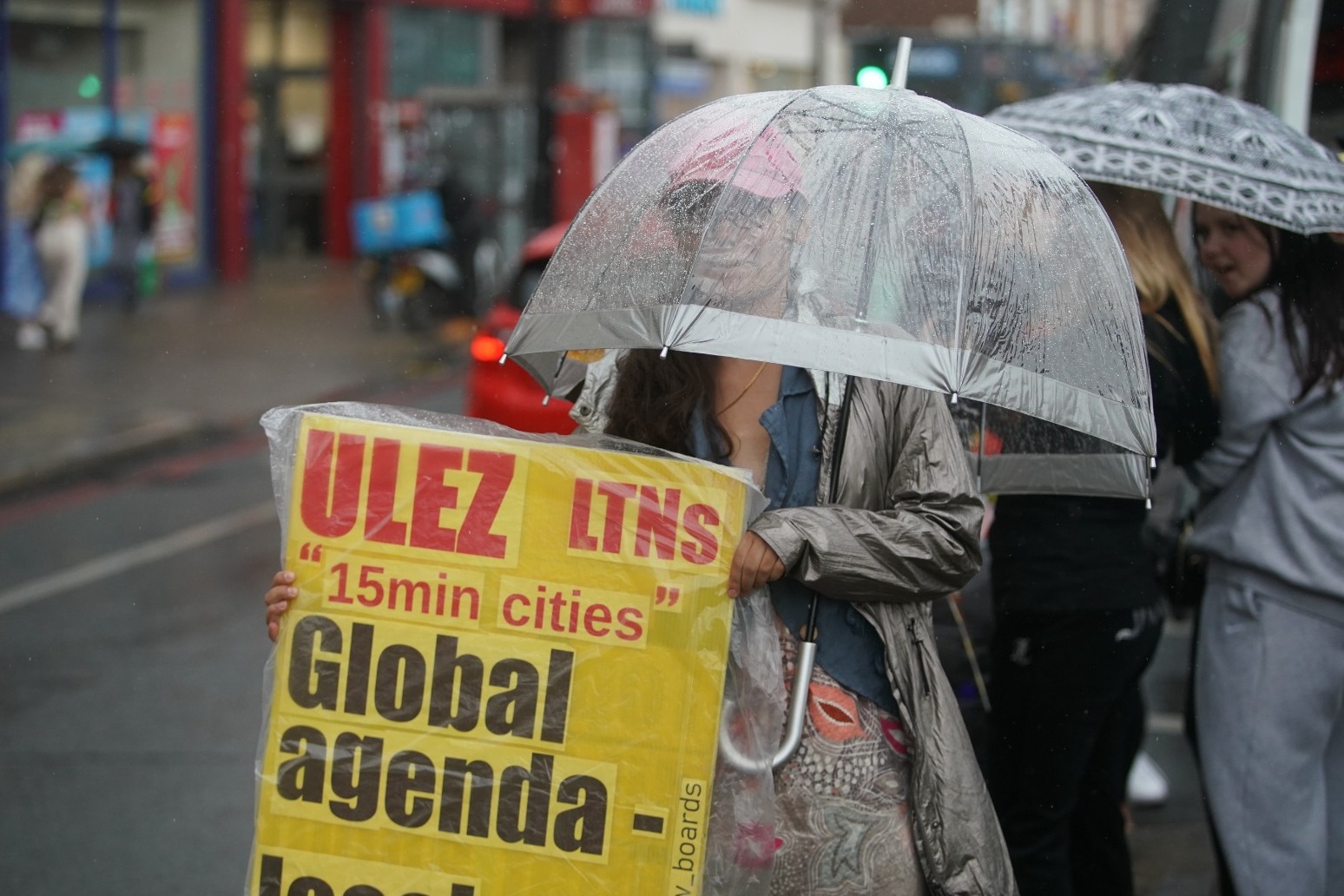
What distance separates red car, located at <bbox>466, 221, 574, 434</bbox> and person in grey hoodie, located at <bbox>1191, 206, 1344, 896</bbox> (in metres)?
3.07

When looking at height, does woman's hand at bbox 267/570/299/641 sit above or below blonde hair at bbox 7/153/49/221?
above

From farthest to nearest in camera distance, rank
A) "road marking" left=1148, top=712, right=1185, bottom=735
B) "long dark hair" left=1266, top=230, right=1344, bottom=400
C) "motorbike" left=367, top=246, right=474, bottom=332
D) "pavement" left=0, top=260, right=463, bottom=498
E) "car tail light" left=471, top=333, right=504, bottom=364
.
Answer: "motorbike" left=367, top=246, right=474, bottom=332
"pavement" left=0, top=260, right=463, bottom=498
"car tail light" left=471, top=333, right=504, bottom=364
"road marking" left=1148, top=712, right=1185, bottom=735
"long dark hair" left=1266, top=230, right=1344, bottom=400

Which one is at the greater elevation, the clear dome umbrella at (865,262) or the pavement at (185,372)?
the clear dome umbrella at (865,262)

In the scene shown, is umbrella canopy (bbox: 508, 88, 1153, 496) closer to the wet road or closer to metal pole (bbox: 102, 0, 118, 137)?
the wet road

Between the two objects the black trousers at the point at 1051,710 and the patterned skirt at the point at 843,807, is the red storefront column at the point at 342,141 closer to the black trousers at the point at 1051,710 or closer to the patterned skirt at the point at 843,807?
the black trousers at the point at 1051,710

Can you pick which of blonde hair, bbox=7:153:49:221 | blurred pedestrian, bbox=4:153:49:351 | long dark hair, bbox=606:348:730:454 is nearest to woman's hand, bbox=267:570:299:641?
long dark hair, bbox=606:348:730:454

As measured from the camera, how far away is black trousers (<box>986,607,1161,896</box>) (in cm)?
336

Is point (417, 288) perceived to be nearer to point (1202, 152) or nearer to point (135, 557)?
point (135, 557)

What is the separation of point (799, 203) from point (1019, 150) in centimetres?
44

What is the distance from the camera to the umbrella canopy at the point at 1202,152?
10.9ft

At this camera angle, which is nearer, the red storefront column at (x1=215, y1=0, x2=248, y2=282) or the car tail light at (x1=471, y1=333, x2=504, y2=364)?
the car tail light at (x1=471, y1=333, x2=504, y2=364)

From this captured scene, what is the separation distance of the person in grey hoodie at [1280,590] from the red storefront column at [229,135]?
19844 mm

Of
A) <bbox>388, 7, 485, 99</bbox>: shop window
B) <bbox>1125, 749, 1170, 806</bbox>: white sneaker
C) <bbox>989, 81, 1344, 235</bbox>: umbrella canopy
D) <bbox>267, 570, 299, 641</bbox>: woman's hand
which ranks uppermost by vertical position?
<bbox>388, 7, 485, 99</bbox>: shop window

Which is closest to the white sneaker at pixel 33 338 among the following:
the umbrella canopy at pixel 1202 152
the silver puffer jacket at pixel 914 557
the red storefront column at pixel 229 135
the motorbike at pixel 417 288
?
the motorbike at pixel 417 288
